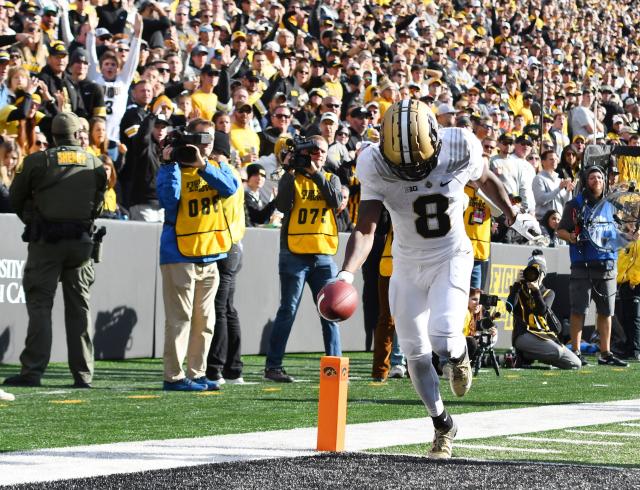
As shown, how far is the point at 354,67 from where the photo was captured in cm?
1973

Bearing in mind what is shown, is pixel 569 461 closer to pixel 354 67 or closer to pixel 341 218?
pixel 341 218

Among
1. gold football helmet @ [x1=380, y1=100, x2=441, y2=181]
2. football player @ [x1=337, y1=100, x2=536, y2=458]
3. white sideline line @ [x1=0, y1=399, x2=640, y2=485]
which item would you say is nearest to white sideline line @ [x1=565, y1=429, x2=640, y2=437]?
white sideline line @ [x1=0, y1=399, x2=640, y2=485]

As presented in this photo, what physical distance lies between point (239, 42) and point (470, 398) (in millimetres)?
9645

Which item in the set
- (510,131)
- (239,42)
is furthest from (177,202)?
(510,131)

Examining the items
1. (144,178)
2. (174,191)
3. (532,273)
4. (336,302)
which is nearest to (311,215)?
(174,191)

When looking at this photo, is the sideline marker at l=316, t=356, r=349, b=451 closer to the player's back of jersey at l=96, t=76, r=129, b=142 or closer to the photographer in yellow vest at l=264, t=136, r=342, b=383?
the photographer in yellow vest at l=264, t=136, r=342, b=383

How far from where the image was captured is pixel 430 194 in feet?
21.9

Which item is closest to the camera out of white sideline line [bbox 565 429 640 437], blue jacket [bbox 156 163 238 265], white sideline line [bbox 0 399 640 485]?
white sideline line [bbox 0 399 640 485]

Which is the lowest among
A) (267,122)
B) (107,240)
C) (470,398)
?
(470,398)

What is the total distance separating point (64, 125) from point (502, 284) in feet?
27.2

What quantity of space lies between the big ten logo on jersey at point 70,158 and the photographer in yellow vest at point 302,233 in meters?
1.76

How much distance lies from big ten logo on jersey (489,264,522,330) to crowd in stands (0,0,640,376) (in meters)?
0.65

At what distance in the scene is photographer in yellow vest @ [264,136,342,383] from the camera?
11.0 metres

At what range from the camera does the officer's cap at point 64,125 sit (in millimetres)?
10094
